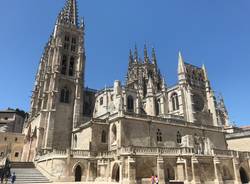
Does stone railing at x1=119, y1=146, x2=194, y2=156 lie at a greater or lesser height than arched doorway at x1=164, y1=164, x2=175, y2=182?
greater

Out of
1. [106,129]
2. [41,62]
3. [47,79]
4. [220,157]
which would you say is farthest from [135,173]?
[41,62]

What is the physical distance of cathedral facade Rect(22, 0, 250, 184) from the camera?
71.7ft

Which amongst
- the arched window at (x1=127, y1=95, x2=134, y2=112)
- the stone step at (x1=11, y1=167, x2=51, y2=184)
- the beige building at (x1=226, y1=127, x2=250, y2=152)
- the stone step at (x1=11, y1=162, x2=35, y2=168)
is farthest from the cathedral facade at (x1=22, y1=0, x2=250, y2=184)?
the beige building at (x1=226, y1=127, x2=250, y2=152)

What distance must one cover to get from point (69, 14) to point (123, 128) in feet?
115

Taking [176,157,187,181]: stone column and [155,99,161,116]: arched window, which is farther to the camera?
[155,99,161,116]: arched window

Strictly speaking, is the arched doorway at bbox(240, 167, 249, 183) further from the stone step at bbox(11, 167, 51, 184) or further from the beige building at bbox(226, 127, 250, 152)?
the stone step at bbox(11, 167, 51, 184)

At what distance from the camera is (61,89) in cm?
3850

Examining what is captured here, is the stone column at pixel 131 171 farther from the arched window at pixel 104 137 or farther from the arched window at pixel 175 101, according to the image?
the arched window at pixel 175 101

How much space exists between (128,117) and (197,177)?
9.90 meters

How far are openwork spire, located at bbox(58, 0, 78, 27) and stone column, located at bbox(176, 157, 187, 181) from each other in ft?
121

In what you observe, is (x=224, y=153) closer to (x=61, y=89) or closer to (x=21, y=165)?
(x=21, y=165)

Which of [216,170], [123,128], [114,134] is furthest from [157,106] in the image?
[216,170]

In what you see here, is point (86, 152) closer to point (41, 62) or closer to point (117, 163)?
point (117, 163)

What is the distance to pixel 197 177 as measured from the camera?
21.5 meters
